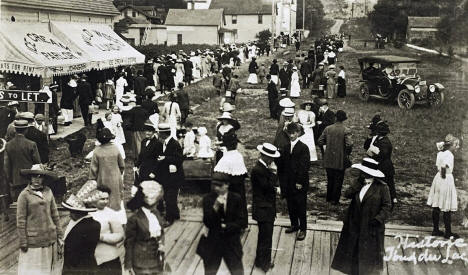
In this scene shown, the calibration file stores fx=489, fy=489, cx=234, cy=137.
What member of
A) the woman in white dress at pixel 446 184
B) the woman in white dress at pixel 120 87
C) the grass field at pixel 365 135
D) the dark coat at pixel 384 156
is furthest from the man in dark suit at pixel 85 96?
the woman in white dress at pixel 446 184

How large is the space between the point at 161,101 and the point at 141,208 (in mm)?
15402

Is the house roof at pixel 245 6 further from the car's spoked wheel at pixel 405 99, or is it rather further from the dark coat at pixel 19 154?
the dark coat at pixel 19 154

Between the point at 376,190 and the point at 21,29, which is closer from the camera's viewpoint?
the point at 376,190

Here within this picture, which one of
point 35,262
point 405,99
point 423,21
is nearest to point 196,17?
point 405,99

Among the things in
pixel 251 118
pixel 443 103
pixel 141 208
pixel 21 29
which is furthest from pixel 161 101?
pixel 141 208

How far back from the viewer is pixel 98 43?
60.5 feet

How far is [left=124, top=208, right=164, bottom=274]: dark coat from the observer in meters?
4.38

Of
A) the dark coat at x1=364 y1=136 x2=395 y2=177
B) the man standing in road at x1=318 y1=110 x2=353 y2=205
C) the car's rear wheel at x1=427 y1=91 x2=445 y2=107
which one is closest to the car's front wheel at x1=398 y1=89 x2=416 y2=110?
the car's rear wheel at x1=427 y1=91 x2=445 y2=107

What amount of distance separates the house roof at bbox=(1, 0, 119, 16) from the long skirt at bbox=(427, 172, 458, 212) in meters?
11.6

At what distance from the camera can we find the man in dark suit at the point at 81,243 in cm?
443

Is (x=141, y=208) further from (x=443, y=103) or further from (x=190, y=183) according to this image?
(x=443, y=103)

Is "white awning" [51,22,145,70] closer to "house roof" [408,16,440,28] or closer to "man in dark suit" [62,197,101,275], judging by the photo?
"house roof" [408,16,440,28]

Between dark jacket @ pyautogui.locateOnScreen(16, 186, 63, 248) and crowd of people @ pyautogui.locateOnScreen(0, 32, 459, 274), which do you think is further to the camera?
dark jacket @ pyautogui.locateOnScreen(16, 186, 63, 248)

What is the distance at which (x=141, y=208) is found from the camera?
443 cm
